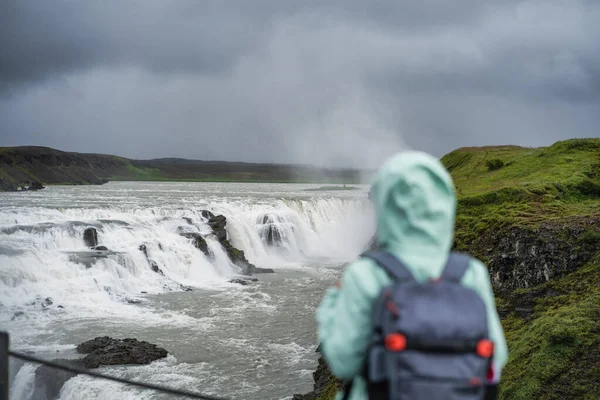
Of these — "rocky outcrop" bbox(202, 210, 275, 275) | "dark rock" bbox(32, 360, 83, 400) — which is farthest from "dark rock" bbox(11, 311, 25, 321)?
"rocky outcrop" bbox(202, 210, 275, 275)

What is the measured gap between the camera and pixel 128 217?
3148 centimetres

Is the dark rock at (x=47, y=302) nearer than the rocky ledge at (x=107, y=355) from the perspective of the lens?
No

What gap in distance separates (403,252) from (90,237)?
87.4ft

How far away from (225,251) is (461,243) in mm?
19904

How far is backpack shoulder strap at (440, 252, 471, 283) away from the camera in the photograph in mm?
1927

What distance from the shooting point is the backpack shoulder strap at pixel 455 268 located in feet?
6.32

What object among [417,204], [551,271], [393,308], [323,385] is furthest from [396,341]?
[323,385]

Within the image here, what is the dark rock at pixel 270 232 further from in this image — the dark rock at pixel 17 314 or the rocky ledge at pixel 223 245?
the dark rock at pixel 17 314

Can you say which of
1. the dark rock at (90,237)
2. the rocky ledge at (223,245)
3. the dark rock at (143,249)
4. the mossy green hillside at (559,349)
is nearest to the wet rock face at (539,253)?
the mossy green hillside at (559,349)

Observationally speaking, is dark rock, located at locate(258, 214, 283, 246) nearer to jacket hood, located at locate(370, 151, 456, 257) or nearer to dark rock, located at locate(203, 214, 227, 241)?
dark rock, located at locate(203, 214, 227, 241)

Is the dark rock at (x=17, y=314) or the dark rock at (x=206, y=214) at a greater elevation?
the dark rock at (x=206, y=214)

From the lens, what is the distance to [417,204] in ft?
6.37

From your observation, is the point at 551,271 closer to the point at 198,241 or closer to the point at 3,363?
the point at 3,363

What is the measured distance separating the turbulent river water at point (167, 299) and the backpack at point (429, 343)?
12.2m
